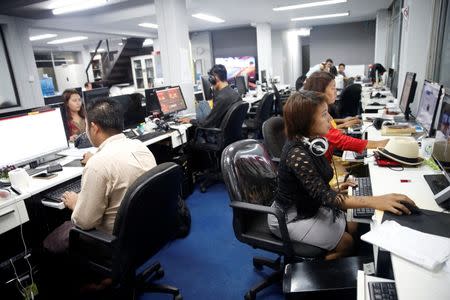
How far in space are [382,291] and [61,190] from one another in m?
1.81

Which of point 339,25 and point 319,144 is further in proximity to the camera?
point 339,25

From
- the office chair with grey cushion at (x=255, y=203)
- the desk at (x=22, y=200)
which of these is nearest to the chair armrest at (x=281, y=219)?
the office chair with grey cushion at (x=255, y=203)

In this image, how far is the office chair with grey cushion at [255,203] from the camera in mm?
1462

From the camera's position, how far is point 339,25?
10820 mm

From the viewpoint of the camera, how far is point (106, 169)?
1.44m

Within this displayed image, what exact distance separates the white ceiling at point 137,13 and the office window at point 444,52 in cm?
350

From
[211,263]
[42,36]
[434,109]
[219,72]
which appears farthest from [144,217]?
[42,36]

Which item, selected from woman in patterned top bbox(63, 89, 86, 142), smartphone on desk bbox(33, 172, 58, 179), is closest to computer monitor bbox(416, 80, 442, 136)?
smartphone on desk bbox(33, 172, 58, 179)

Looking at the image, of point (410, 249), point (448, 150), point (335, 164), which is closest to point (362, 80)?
point (335, 164)

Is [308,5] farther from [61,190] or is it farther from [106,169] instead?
[106,169]

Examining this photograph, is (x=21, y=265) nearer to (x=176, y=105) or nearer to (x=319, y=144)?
(x=319, y=144)

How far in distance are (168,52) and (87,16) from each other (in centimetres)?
361

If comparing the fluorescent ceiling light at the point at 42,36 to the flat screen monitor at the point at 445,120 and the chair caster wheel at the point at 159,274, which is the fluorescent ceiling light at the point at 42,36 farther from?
the flat screen monitor at the point at 445,120

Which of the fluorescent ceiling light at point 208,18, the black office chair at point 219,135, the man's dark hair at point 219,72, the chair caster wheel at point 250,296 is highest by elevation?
the fluorescent ceiling light at point 208,18
